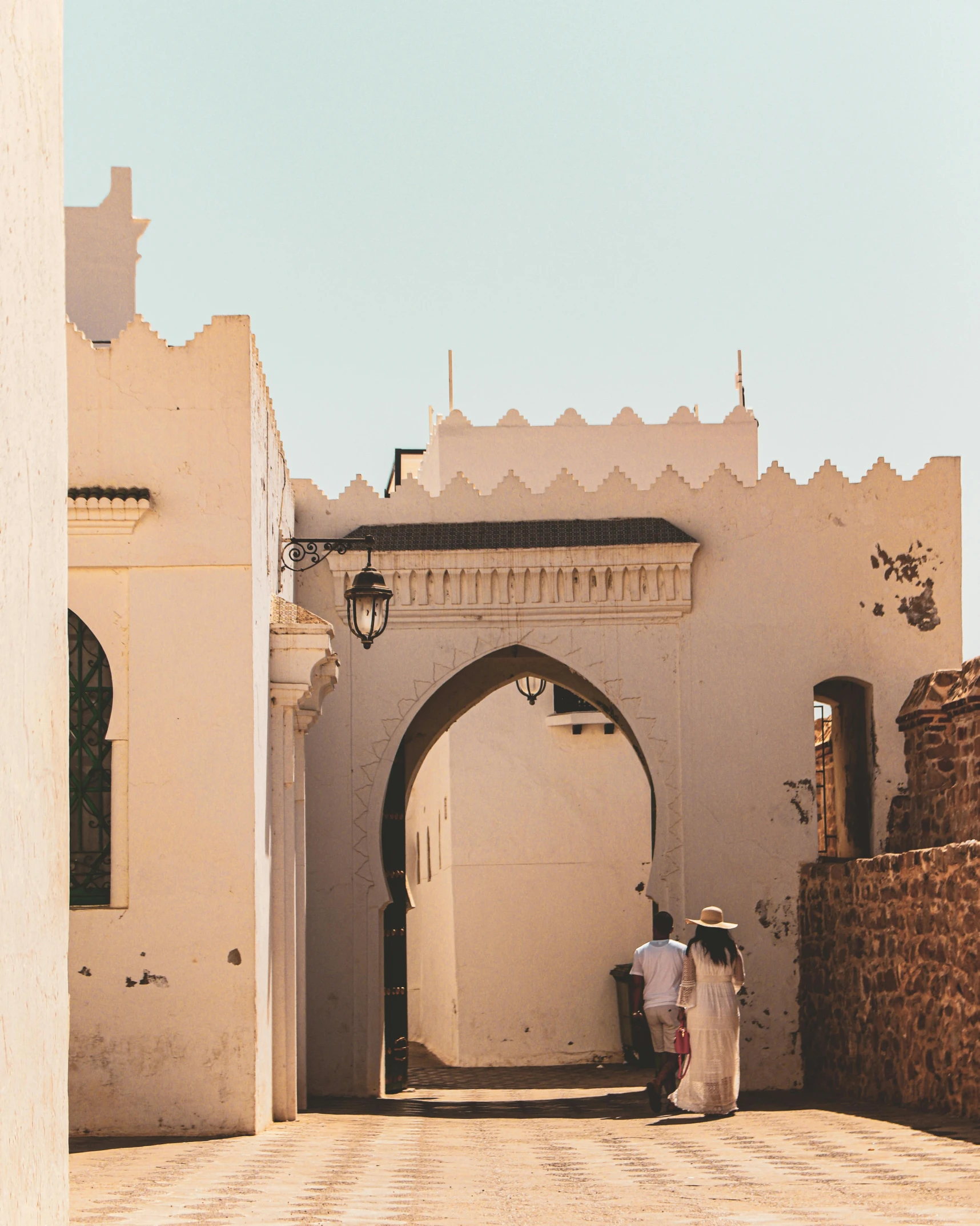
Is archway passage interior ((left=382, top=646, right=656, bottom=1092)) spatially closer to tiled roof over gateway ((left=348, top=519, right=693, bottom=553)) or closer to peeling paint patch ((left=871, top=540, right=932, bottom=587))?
tiled roof over gateway ((left=348, top=519, right=693, bottom=553))

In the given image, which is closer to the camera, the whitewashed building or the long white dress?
the whitewashed building

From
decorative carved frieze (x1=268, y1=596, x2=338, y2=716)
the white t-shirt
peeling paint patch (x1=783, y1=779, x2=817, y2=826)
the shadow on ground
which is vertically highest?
decorative carved frieze (x1=268, y1=596, x2=338, y2=716)

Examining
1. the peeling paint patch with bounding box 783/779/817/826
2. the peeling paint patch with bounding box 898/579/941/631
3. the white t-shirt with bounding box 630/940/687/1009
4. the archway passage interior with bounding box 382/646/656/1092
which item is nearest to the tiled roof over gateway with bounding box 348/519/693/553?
the archway passage interior with bounding box 382/646/656/1092

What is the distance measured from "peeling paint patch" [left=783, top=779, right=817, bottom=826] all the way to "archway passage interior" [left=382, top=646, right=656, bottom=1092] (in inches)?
43.0

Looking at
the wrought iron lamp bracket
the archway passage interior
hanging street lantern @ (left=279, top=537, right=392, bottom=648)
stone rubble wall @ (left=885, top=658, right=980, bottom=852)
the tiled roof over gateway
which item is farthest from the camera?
the archway passage interior

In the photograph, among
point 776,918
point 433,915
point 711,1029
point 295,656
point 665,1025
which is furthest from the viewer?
point 433,915

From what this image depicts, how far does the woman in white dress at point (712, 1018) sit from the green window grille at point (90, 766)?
347 centimetres

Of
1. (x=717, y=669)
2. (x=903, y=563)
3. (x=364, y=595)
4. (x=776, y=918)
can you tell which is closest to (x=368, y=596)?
(x=364, y=595)

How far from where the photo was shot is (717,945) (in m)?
10.2

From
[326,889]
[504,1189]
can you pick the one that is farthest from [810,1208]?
[326,889]

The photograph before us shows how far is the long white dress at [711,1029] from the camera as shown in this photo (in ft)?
33.0

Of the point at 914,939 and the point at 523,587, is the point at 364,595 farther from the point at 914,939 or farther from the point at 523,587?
the point at 914,939

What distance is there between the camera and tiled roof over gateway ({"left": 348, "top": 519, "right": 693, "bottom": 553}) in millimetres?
13492

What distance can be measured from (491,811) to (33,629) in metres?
17.7
